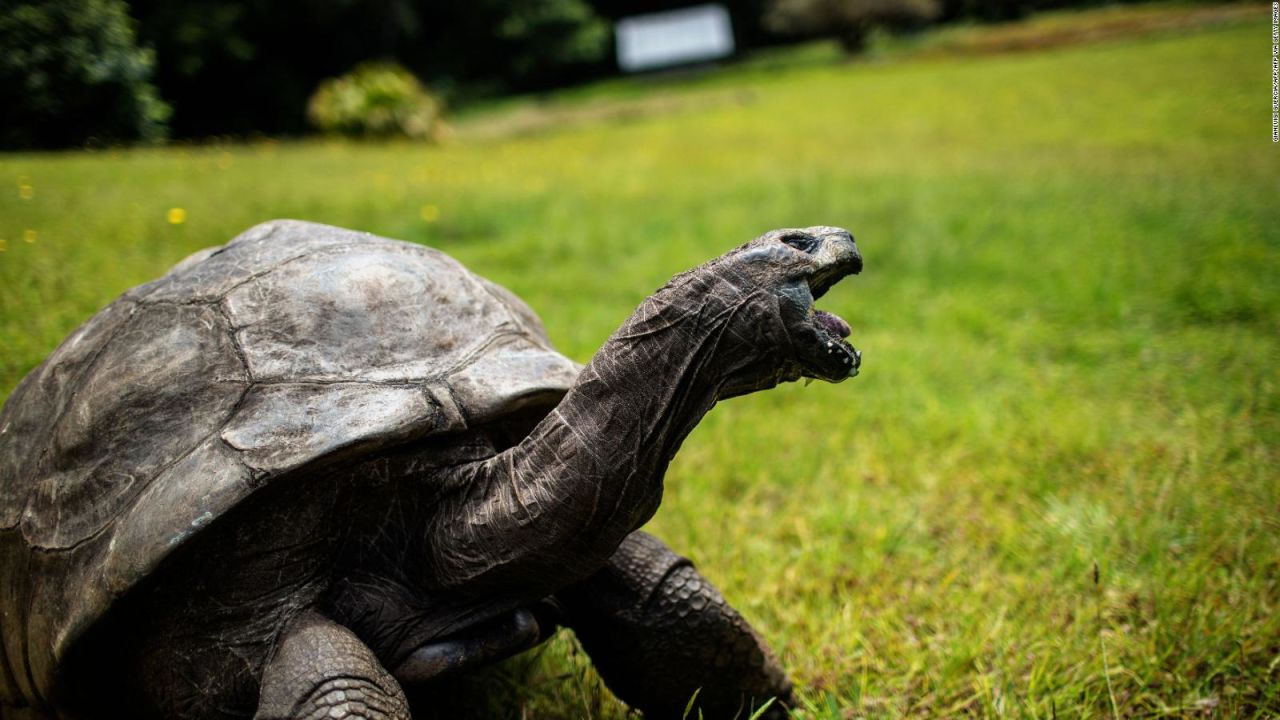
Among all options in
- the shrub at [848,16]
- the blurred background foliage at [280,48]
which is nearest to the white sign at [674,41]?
the blurred background foliage at [280,48]

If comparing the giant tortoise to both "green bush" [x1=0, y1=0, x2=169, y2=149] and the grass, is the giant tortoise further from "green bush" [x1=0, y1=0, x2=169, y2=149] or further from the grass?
"green bush" [x1=0, y1=0, x2=169, y2=149]

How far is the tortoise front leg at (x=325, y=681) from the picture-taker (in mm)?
1403

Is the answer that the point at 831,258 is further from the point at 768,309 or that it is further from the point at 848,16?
the point at 848,16

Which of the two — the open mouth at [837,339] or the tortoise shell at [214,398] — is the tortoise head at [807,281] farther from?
the tortoise shell at [214,398]

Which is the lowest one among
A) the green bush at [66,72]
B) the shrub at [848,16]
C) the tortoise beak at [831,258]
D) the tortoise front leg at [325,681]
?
the shrub at [848,16]

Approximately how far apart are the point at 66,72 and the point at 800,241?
11.9 feet

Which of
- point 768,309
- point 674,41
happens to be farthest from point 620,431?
point 674,41

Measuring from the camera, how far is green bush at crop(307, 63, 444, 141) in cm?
1178

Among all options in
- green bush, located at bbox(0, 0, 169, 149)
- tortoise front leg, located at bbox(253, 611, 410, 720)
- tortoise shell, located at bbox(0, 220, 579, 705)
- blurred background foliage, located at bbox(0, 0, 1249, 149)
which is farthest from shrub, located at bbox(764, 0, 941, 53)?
tortoise front leg, located at bbox(253, 611, 410, 720)

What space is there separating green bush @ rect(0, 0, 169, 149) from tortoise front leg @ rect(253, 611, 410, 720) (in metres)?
3.07

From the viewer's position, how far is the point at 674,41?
29203 millimetres

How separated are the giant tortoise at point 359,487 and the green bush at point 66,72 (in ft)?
6.90

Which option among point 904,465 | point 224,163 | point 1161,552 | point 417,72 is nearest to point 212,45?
point 224,163

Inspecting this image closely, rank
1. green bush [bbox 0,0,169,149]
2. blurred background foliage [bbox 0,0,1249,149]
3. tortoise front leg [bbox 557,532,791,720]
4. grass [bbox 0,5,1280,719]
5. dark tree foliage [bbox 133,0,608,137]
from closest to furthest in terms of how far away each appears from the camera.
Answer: tortoise front leg [bbox 557,532,791,720], grass [bbox 0,5,1280,719], green bush [bbox 0,0,169,149], blurred background foliage [bbox 0,0,1249,149], dark tree foliage [bbox 133,0,608,137]
